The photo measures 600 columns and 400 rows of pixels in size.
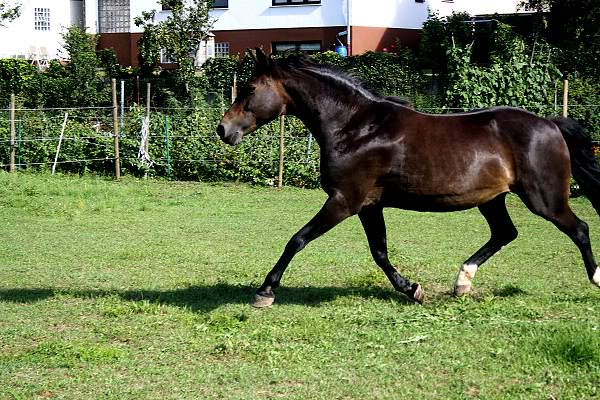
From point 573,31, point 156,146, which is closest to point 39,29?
point 156,146

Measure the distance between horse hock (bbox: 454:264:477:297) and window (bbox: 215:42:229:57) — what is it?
98.5 ft

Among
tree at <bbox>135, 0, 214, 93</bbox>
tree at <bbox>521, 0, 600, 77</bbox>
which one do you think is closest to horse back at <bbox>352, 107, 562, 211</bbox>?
tree at <bbox>521, 0, 600, 77</bbox>

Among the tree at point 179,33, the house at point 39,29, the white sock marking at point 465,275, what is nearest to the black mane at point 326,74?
the white sock marking at point 465,275

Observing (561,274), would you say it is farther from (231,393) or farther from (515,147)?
(231,393)

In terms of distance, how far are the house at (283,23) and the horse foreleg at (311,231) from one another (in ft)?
86.1

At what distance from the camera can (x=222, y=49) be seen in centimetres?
3803

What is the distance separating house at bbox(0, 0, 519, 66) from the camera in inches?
1396

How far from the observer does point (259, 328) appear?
7.50 m

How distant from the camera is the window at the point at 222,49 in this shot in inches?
1494

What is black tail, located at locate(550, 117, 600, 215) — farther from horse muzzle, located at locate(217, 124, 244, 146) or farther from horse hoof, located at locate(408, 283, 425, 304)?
horse muzzle, located at locate(217, 124, 244, 146)

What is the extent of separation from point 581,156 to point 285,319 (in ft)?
10.3

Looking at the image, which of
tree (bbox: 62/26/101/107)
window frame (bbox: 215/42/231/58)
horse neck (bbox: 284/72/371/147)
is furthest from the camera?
window frame (bbox: 215/42/231/58)

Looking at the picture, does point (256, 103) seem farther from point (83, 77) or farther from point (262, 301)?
point (83, 77)

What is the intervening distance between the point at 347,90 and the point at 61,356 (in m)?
3.40
